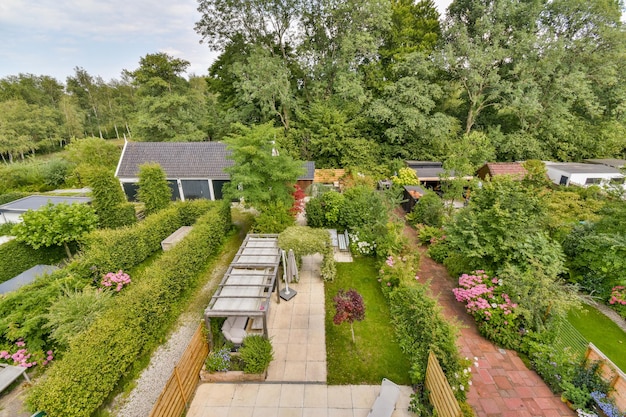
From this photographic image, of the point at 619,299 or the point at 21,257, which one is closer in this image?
the point at 619,299

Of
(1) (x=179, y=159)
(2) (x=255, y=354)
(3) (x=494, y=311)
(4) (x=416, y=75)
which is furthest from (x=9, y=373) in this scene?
(4) (x=416, y=75)

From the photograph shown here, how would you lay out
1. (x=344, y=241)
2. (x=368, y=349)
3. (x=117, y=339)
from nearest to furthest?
(x=117, y=339) → (x=368, y=349) → (x=344, y=241)

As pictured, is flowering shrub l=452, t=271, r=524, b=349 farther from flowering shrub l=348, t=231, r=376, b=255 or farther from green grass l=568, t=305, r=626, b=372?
flowering shrub l=348, t=231, r=376, b=255

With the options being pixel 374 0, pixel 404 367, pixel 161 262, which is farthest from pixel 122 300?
pixel 374 0

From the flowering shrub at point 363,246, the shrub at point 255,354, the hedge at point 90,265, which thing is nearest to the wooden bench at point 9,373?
the hedge at point 90,265

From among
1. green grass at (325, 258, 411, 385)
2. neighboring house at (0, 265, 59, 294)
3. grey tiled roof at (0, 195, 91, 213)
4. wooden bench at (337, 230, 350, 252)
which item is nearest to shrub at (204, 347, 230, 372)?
green grass at (325, 258, 411, 385)

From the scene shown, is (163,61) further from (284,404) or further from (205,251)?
(284,404)

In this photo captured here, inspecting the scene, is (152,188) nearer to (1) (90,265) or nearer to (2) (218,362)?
(1) (90,265)
